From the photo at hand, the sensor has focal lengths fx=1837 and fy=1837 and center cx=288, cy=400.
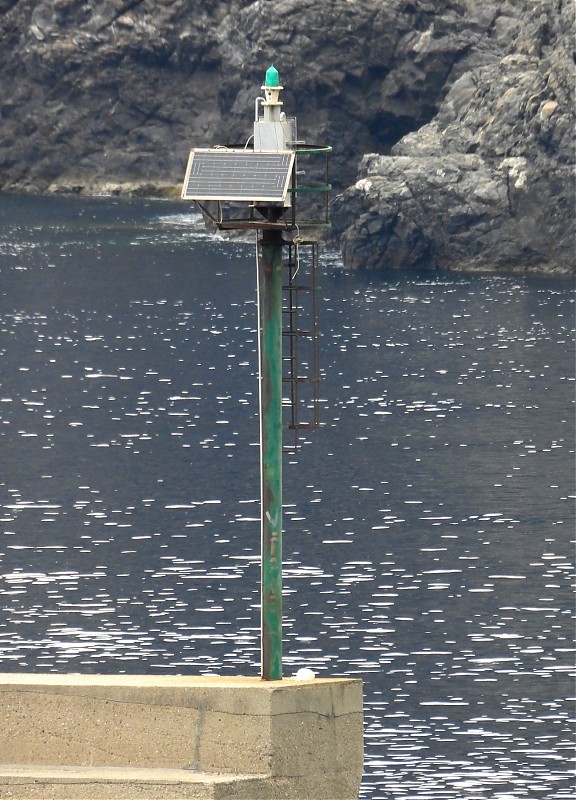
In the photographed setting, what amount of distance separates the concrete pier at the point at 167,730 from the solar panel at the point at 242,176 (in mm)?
8301

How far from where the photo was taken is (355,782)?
3055 cm

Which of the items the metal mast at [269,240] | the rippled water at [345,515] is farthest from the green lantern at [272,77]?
the rippled water at [345,515]

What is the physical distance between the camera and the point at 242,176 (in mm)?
31703

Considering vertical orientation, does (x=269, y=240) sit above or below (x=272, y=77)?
below

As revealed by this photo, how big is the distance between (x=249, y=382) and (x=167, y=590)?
146 feet

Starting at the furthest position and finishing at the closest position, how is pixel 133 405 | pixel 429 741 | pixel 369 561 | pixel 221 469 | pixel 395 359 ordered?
pixel 395 359, pixel 133 405, pixel 221 469, pixel 369 561, pixel 429 741

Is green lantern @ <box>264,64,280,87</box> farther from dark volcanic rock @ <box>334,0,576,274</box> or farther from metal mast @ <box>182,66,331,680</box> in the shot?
dark volcanic rock @ <box>334,0,576,274</box>

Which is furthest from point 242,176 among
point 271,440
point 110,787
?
point 110,787

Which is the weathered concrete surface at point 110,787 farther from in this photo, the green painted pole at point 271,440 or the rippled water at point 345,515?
the rippled water at point 345,515

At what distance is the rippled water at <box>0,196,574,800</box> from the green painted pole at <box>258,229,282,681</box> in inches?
711

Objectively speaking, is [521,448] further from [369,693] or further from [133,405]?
[369,693]

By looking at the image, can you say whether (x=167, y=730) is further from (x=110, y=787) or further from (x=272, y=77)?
(x=272, y=77)

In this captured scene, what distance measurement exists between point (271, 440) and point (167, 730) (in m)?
5.60

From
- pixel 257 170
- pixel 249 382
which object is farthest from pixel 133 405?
pixel 257 170
